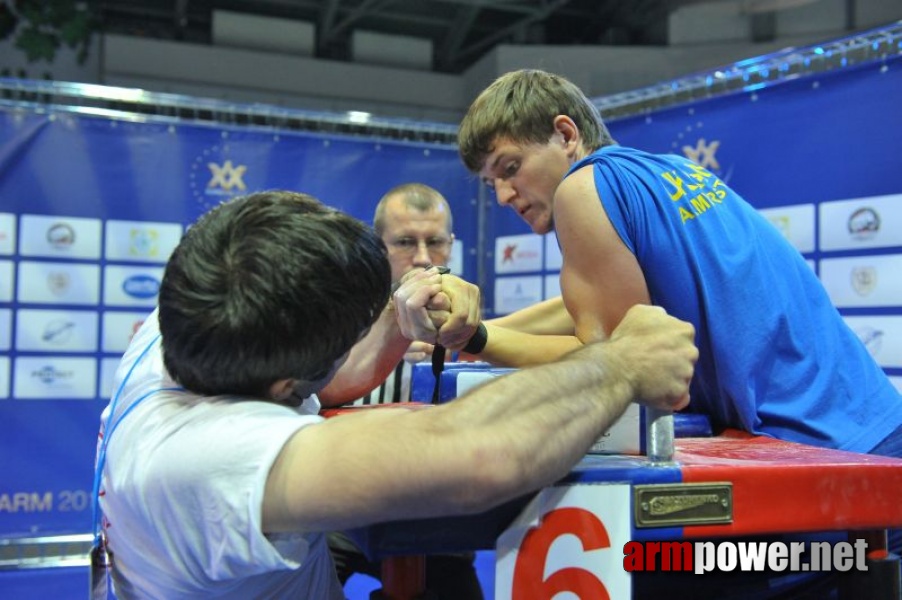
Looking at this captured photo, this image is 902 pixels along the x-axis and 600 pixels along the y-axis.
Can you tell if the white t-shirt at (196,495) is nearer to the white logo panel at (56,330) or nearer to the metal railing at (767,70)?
the metal railing at (767,70)

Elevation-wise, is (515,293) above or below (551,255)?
below

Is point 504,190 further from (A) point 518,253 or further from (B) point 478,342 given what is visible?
(A) point 518,253

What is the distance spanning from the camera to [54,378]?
11.6ft

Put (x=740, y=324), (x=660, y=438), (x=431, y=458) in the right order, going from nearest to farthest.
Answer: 1. (x=431, y=458)
2. (x=660, y=438)
3. (x=740, y=324)

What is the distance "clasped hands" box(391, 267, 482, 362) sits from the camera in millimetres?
1322

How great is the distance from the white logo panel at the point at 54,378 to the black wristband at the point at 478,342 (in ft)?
8.69

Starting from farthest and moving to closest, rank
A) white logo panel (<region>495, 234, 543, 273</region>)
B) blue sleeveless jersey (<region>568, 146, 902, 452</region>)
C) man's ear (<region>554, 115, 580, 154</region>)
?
white logo panel (<region>495, 234, 543, 273</region>), man's ear (<region>554, 115, 580, 154</region>), blue sleeveless jersey (<region>568, 146, 902, 452</region>)

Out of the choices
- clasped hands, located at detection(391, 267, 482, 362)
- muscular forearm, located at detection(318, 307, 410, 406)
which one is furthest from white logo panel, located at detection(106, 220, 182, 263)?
clasped hands, located at detection(391, 267, 482, 362)

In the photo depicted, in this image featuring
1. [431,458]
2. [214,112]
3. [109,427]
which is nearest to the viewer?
[431,458]

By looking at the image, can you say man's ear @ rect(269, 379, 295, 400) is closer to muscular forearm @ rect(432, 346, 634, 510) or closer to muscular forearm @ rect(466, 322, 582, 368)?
muscular forearm @ rect(432, 346, 634, 510)

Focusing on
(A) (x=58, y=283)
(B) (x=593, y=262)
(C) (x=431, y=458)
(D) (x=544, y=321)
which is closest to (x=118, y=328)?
(A) (x=58, y=283)

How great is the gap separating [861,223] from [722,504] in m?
2.33

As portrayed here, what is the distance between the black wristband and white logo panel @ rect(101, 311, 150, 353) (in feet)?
8.42

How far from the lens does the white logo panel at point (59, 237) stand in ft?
11.5
